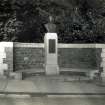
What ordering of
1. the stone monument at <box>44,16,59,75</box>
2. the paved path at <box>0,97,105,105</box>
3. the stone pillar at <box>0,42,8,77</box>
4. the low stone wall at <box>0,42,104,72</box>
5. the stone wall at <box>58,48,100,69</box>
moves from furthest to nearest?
1. the stone wall at <box>58,48,100,69</box>
2. the low stone wall at <box>0,42,104,72</box>
3. the stone monument at <box>44,16,59,75</box>
4. the stone pillar at <box>0,42,8,77</box>
5. the paved path at <box>0,97,105,105</box>

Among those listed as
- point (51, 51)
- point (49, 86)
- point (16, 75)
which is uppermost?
point (51, 51)

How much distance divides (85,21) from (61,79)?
22.6ft

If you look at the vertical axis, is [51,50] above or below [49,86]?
above

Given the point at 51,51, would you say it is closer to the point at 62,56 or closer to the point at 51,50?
the point at 51,50

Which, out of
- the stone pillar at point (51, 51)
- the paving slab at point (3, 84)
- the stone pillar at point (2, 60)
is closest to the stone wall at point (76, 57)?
the stone pillar at point (51, 51)

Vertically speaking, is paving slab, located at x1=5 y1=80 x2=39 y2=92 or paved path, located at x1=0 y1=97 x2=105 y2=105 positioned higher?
paving slab, located at x1=5 y1=80 x2=39 y2=92

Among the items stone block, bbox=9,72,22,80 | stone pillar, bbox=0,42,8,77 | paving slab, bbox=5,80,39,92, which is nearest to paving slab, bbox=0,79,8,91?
paving slab, bbox=5,80,39,92

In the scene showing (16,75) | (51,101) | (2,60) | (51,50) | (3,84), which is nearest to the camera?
(51,101)

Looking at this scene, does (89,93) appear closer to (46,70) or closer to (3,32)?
(46,70)

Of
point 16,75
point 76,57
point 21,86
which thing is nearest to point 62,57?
point 76,57

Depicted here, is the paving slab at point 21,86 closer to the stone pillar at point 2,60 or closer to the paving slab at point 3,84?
the paving slab at point 3,84

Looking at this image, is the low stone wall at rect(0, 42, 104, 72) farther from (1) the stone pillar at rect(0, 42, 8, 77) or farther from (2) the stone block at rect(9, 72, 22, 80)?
(2) the stone block at rect(9, 72, 22, 80)

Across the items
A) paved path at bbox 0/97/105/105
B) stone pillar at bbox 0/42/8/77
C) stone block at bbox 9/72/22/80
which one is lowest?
paved path at bbox 0/97/105/105

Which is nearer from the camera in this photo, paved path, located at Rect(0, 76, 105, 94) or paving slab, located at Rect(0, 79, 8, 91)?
paved path, located at Rect(0, 76, 105, 94)
